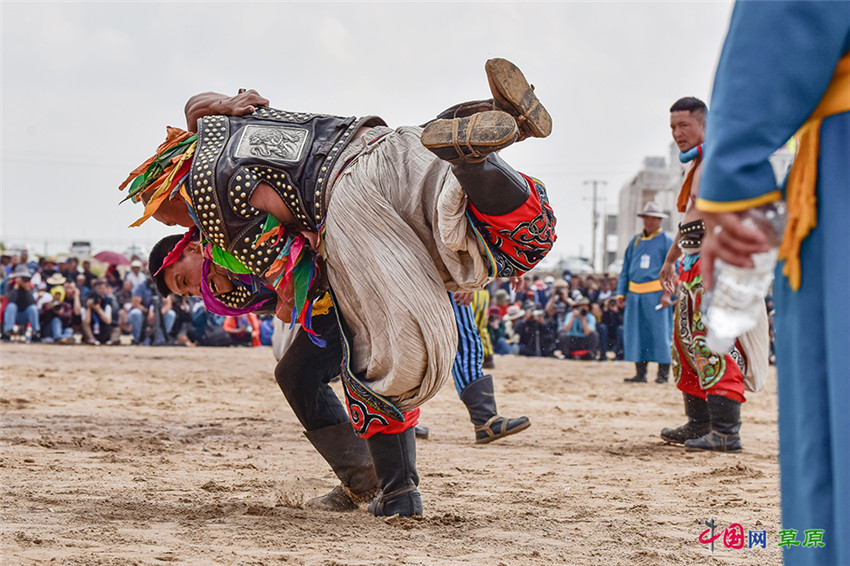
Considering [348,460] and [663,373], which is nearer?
[348,460]

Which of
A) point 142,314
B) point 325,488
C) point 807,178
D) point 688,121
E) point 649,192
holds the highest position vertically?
point 649,192

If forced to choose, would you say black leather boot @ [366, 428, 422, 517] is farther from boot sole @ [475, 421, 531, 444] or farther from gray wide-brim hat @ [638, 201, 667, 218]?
gray wide-brim hat @ [638, 201, 667, 218]

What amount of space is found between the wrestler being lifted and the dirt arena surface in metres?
0.51

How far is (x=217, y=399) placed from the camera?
8.12 metres

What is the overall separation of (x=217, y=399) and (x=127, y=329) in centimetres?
989

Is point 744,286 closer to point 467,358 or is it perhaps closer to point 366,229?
point 366,229

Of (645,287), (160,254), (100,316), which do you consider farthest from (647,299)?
(100,316)

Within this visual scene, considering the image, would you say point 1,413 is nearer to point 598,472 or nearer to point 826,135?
point 598,472

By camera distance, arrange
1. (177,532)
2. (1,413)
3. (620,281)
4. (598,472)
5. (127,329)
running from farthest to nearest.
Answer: (127,329) → (620,281) → (1,413) → (598,472) → (177,532)

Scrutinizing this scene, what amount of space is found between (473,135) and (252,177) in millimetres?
964

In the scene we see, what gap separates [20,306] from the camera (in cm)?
1602

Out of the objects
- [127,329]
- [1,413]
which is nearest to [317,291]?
[1,413]

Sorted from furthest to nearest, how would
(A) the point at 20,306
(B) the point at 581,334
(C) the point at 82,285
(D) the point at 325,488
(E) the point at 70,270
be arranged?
1. (E) the point at 70,270
2. (C) the point at 82,285
3. (B) the point at 581,334
4. (A) the point at 20,306
5. (D) the point at 325,488

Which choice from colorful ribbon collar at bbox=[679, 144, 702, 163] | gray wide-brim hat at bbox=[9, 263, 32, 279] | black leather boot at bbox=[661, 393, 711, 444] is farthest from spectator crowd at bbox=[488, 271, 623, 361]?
colorful ribbon collar at bbox=[679, 144, 702, 163]
